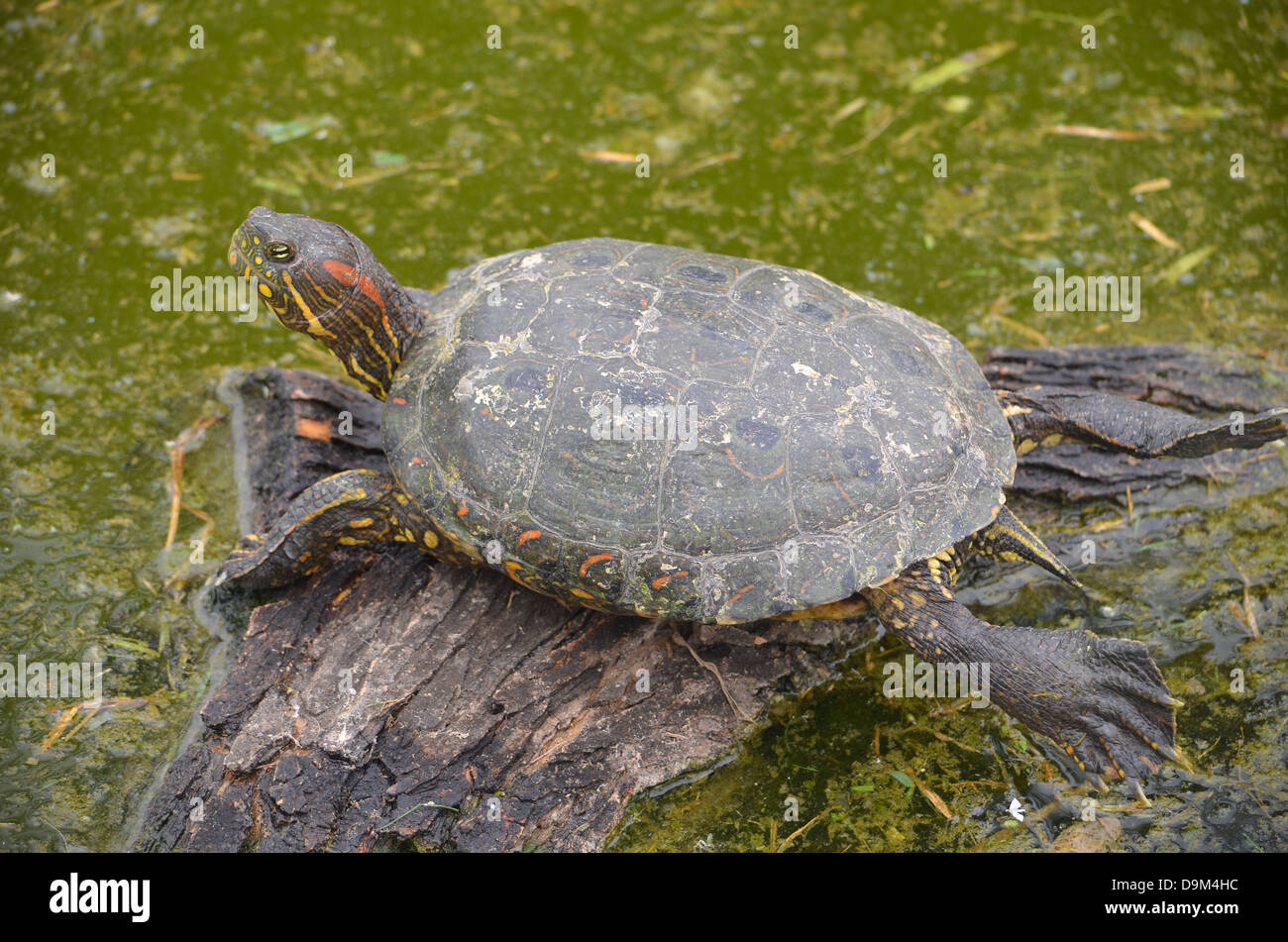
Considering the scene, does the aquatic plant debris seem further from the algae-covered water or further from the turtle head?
the turtle head

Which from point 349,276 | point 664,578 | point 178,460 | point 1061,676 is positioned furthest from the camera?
point 178,460

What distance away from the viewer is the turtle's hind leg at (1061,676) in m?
4.43

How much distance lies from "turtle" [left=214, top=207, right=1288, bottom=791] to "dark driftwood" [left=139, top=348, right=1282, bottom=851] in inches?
12.7

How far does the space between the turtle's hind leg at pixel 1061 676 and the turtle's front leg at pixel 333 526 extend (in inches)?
91.1

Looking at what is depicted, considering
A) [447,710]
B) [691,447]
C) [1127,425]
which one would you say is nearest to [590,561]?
[691,447]

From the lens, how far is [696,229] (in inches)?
278

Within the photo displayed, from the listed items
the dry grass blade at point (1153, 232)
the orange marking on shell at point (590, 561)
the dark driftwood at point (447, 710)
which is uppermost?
the dry grass blade at point (1153, 232)

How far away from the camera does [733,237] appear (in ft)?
23.0

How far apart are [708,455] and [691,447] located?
87 millimetres

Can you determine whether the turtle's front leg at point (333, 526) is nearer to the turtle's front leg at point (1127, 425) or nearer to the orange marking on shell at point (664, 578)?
the orange marking on shell at point (664, 578)

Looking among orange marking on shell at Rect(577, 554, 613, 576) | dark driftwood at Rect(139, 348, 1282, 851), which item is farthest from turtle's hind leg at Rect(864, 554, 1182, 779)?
orange marking on shell at Rect(577, 554, 613, 576)

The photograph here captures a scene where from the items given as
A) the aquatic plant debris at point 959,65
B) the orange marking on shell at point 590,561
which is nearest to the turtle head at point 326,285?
the orange marking on shell at point 590,561

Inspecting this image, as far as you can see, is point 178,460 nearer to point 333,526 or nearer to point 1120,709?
point 333,526
